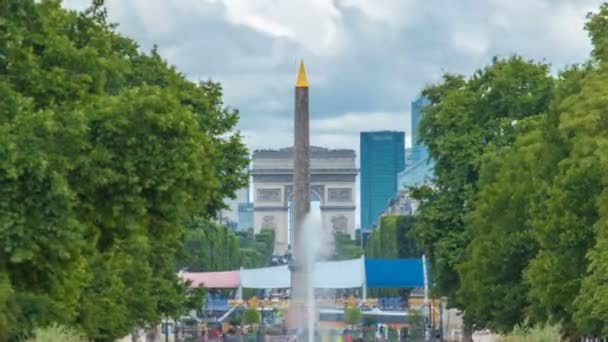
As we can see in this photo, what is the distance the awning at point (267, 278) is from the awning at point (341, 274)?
202 inches

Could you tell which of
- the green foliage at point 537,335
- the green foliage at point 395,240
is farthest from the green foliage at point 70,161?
the green foliage at point 395,240

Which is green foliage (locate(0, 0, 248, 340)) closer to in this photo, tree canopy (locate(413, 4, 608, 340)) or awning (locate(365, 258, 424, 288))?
tree canopy (locate(413, 4, 608, 340))

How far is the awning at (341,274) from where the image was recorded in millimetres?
123088

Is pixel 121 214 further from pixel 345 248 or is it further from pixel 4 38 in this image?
pixel 345 248

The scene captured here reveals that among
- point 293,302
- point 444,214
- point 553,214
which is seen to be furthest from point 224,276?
point 553,214

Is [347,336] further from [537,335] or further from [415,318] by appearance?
[537,335]

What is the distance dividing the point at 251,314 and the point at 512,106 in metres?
62.3

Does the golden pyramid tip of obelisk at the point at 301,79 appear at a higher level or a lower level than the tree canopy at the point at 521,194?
higher

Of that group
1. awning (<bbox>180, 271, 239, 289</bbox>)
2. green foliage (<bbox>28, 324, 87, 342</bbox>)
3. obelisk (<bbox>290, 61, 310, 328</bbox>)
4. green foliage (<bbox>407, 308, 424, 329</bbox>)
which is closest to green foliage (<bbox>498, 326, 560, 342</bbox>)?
green foliage (<bbox>28, 324, 87, 342</bbox>)

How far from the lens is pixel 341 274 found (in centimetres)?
13150

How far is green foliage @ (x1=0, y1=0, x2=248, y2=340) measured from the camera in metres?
37.6

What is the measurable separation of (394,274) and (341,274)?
9.60 meters

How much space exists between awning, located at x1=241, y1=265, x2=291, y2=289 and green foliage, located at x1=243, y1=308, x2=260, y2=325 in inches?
64.3

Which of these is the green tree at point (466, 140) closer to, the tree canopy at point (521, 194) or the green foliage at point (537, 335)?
the tree canopy at point (521, 194)
